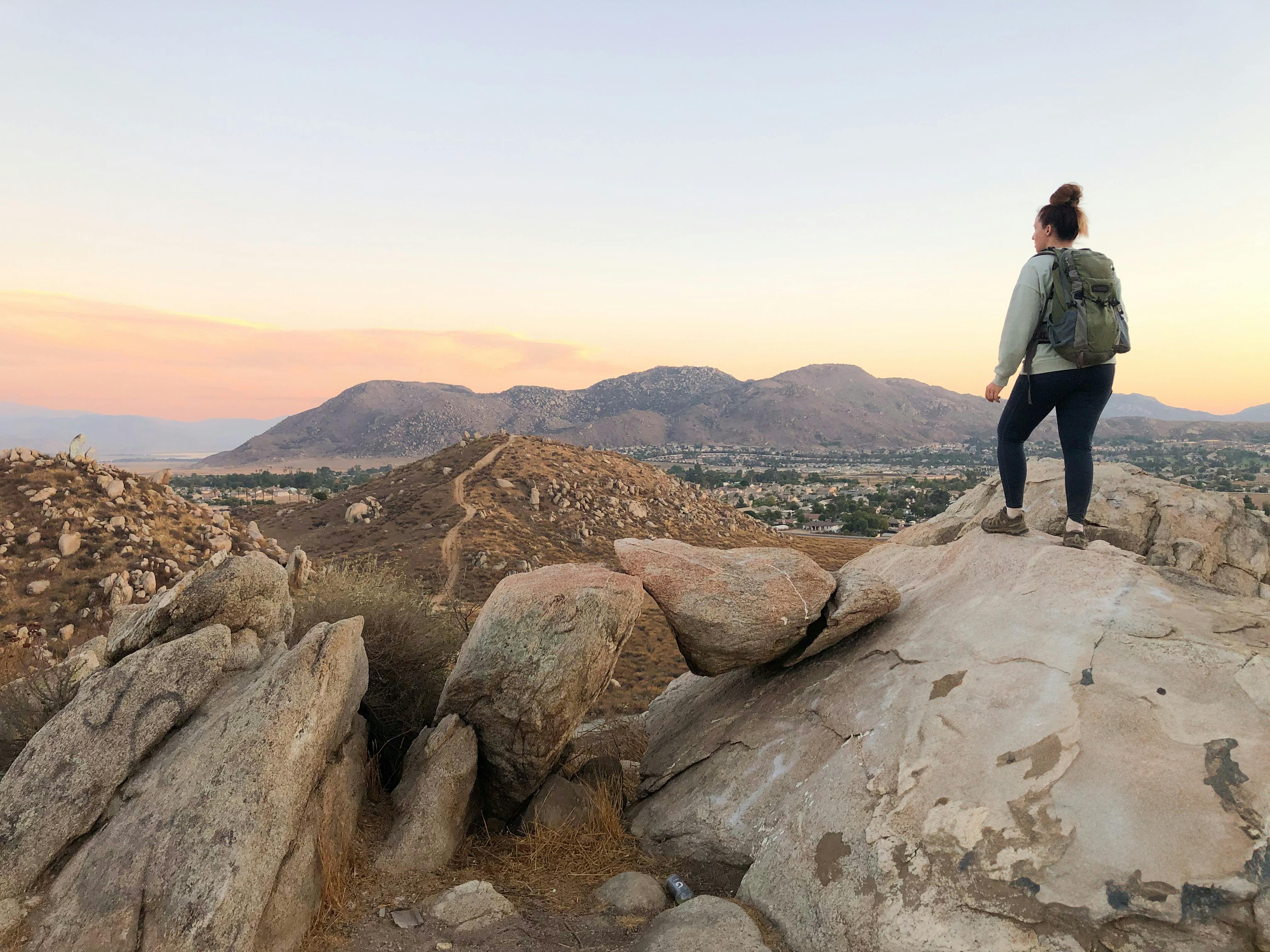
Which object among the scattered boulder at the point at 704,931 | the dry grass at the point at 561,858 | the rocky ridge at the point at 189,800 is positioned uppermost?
the rocky ridge at the point at 189,800

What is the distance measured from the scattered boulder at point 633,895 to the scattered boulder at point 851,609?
2820 mm

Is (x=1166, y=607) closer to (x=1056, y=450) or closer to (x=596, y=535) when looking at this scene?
(x=596, y=535)

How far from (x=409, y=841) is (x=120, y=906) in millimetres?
2229

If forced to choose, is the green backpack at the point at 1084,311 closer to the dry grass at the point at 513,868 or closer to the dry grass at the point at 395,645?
the dry grass at the point at 513,868

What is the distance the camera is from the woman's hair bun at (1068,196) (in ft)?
22.0

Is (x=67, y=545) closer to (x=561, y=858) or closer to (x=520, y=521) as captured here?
(x=561, y=858)

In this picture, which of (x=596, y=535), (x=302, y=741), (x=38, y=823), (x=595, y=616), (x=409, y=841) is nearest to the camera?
(x=38, y=823)

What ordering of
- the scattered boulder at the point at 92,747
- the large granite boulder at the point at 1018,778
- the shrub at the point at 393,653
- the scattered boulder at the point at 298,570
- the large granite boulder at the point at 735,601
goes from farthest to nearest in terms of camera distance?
the scattered boulder at the point at 298,570 → the shrub at the point at 393,653 → the large granite boulder at the point at 735,601 → the scattered boulder at the point at 92,747 → the large granite boulder at the point at 1018,778

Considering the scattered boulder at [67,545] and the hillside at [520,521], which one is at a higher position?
the scattered boulder at [67,545]

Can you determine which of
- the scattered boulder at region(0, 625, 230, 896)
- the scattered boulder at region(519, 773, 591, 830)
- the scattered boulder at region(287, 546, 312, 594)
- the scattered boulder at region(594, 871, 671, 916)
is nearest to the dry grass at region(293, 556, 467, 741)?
the scattered boulder at region(519, 773, 591, 830)

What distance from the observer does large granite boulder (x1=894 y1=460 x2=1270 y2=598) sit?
8344 millimetres

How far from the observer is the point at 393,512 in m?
40.9

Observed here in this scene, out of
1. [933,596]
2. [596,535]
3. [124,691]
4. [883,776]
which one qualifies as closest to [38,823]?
[124,691]

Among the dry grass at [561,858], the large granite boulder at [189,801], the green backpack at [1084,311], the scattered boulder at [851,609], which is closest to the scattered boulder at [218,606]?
the large granite boulder at [189,801]
